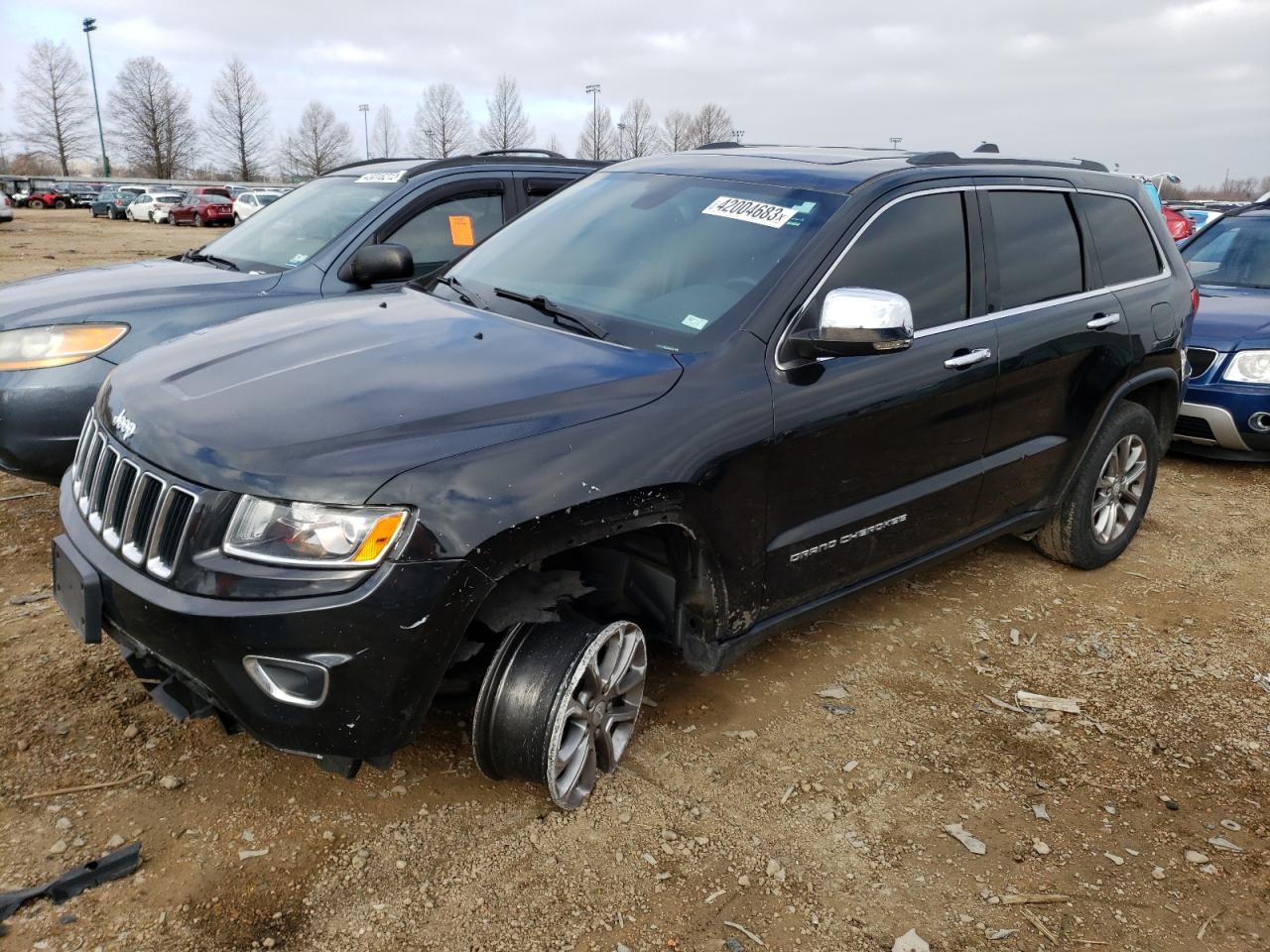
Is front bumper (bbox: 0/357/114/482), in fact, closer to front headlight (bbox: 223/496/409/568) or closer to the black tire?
front headlight (bbox: 223/496/409/568)

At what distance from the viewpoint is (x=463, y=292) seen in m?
3.50

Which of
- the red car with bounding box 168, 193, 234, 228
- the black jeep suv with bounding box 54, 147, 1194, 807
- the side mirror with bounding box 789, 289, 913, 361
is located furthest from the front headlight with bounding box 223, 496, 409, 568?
the red car with bounding box 168, 193, 234, 228

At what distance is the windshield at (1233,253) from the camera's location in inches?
291

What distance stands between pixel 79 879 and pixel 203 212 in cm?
4020

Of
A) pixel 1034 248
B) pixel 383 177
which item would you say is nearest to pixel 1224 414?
pixel 1034 248

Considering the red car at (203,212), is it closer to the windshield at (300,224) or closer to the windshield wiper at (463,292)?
the windshield at (300,224)

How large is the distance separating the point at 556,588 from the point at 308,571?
78 centimetres

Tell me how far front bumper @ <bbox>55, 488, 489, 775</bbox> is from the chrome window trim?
1.29 meters

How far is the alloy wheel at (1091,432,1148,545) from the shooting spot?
4562mm

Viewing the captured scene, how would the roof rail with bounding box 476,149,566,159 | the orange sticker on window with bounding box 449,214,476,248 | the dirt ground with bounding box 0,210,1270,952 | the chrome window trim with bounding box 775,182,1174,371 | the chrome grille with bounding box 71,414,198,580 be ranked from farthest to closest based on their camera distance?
the roof rail with bounding box 476,149,566,159 < the orange sticker on window with bounding box 449,214,476,248 < the chrome window trim with bounding box 775,182,1174,371 < the dirt ground with bounding box 0,210,1270,952 < the chrome grille with bounding box 71,414,198,580

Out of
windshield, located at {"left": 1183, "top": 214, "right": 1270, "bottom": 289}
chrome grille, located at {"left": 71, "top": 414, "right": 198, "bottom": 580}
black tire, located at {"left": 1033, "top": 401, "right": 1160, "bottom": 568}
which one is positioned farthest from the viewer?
windshield, located at {"left": 1183, "top": 214, "right": 1270, "bottom": 289}

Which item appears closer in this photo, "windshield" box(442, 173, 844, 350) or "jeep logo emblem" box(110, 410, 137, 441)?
"jeep logo emblem" box(110, 410, 137, 441)

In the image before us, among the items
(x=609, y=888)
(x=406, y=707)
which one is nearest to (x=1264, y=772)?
(x=609, y=888)

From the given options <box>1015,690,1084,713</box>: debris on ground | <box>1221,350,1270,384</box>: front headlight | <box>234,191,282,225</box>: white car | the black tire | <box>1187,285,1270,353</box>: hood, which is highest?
<box>1187,285,1270,353</box>: hood
